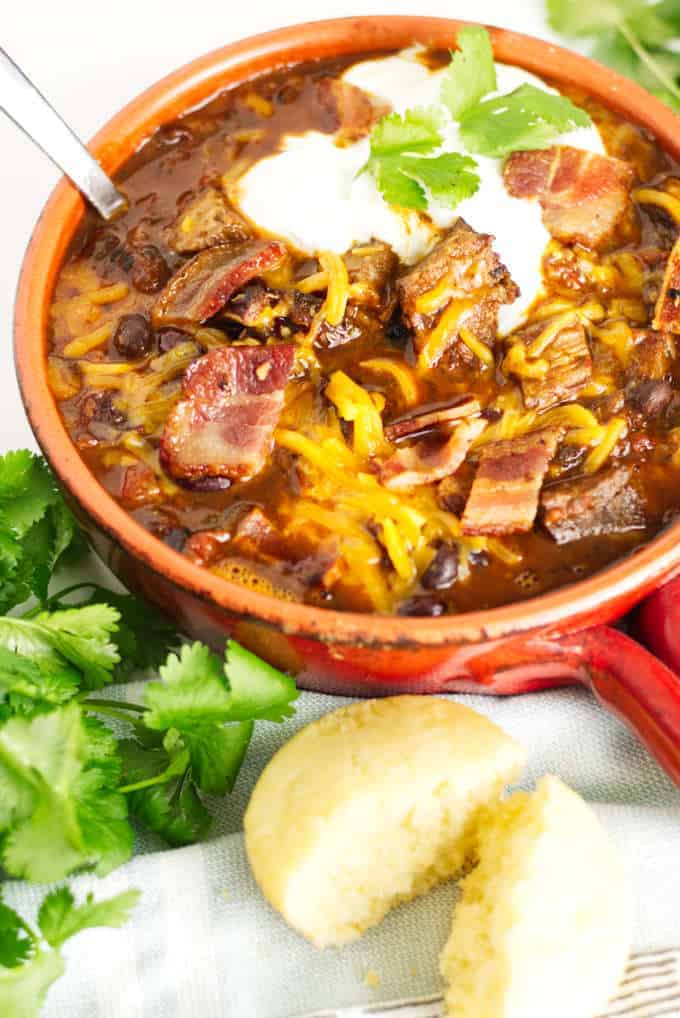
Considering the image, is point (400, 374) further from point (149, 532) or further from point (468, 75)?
point (468, 75)

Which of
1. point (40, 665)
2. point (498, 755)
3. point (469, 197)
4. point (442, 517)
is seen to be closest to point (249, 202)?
point (469, 197)

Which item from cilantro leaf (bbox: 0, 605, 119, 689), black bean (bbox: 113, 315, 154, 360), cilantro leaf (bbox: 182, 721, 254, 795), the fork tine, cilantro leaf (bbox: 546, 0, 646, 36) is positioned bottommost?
the fork tine

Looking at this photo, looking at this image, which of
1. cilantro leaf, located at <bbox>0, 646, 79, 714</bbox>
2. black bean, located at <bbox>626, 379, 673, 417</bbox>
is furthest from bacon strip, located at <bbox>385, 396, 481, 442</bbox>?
cilantro leaf, located at <bbox>0, 646, 79, 714</bbox>

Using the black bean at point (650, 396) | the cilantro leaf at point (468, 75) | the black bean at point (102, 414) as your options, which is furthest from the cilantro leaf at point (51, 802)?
the cilantro leaf at point (468, 75)

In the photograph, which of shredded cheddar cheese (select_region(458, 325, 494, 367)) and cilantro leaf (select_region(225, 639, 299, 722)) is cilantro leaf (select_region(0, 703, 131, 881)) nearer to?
cilantro leaf (select_region(225, 639, 299, 722))

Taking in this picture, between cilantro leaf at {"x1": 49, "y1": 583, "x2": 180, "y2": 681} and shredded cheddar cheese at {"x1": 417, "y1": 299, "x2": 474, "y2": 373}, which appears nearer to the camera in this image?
shredded cheddar cheese at {"x1": 417, "y1": 299, "x2": 474, "y2": 373}

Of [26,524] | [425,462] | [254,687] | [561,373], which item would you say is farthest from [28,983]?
[561,373]
